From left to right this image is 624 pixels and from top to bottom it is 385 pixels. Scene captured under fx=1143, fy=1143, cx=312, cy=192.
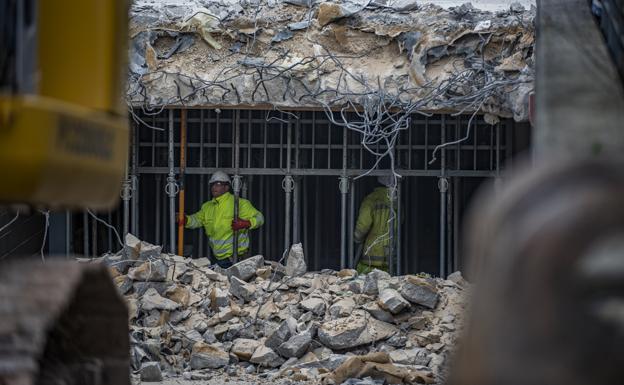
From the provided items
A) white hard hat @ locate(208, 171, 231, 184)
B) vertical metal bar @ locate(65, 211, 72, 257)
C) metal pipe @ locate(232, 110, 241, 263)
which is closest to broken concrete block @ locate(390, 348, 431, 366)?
metal pipe @ locate(232, 110, 241, 263)

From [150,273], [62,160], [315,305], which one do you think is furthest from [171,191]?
[62,160]

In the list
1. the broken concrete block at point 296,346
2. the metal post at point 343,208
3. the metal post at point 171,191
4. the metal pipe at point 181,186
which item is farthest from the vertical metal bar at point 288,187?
the broken concrete block at point 296,346

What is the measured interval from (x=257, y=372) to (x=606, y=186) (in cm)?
956

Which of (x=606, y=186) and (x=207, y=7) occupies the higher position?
(x=207, y=7)

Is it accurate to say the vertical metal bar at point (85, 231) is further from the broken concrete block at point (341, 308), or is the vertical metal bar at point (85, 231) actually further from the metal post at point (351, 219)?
the broken concrete block at point (341, 308)

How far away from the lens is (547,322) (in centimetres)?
220

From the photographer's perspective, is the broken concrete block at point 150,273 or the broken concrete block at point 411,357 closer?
the broken concrete block at point 411,357

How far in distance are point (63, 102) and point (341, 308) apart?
27.9 ft

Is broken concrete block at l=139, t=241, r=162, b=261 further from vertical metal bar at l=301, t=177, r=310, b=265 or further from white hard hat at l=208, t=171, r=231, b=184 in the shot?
vertical metal bar at l=301, t=177, r=310, b=265

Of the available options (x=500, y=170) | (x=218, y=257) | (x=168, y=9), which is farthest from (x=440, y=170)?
(x=168, y=9)

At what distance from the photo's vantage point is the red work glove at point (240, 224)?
49.5 ft

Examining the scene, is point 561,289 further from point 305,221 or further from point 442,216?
point 305,221

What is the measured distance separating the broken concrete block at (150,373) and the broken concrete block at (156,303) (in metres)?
1.81

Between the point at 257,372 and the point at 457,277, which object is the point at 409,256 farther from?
the point at 257,372
